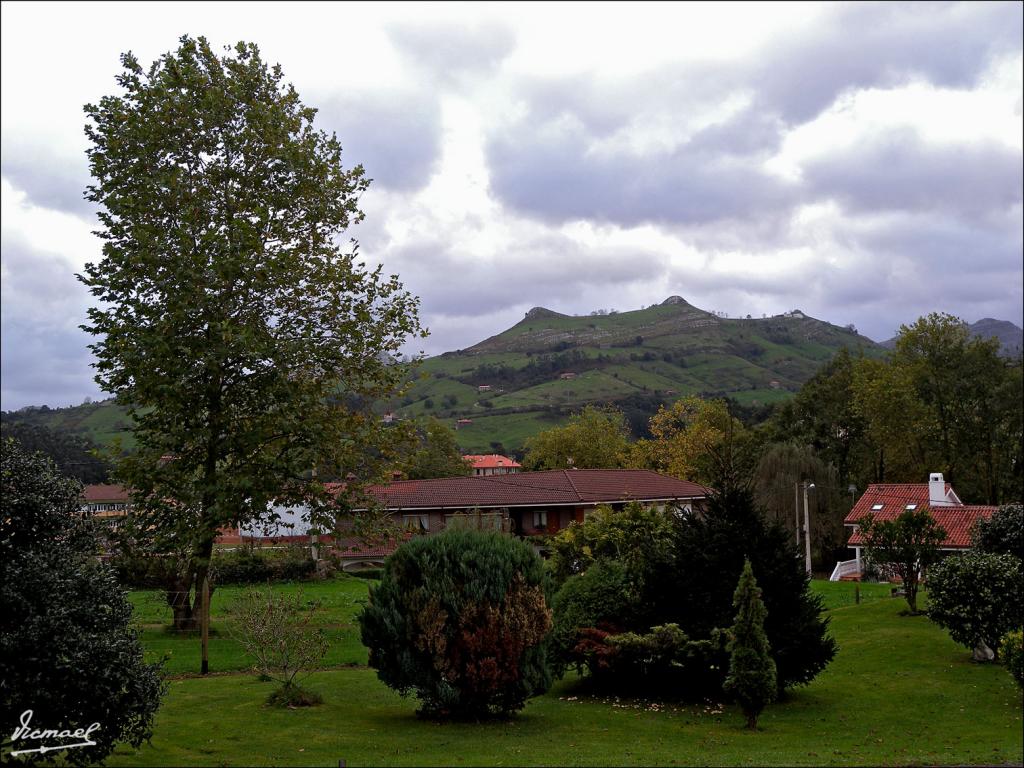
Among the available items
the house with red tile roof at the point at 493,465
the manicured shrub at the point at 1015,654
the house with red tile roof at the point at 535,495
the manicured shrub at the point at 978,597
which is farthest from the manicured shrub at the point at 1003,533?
the house with red tile roof at the point at 493,465

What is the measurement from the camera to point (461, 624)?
14.5 metres

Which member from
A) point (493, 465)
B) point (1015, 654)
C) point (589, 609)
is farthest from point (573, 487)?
point (493, 465)

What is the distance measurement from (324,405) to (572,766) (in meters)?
11.9

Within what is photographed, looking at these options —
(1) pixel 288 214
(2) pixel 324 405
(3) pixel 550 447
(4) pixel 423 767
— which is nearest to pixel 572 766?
(4) pixel 423 767

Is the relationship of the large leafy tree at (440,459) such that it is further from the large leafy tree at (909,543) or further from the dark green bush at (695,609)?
the dark green bush at (695,609)

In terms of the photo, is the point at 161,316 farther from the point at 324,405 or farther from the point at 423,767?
the point at 423,767

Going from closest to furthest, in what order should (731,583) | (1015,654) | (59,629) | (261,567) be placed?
(59,629)
(1015,654)
(731,583)
(261,567)

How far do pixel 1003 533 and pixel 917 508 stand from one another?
18.2 m

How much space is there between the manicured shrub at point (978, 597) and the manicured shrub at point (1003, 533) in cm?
326

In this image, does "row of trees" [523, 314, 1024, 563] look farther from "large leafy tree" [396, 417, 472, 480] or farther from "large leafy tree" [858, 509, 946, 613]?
"large leafy tree" [396, 417, 472, 480]

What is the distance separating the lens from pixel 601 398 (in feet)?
589

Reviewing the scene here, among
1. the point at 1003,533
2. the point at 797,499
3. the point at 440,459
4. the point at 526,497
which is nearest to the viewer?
the point at 1003,533

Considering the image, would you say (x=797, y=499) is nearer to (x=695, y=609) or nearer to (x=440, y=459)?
(x=440, y=459)

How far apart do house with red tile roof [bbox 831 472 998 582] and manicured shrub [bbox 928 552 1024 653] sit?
2015 cm
